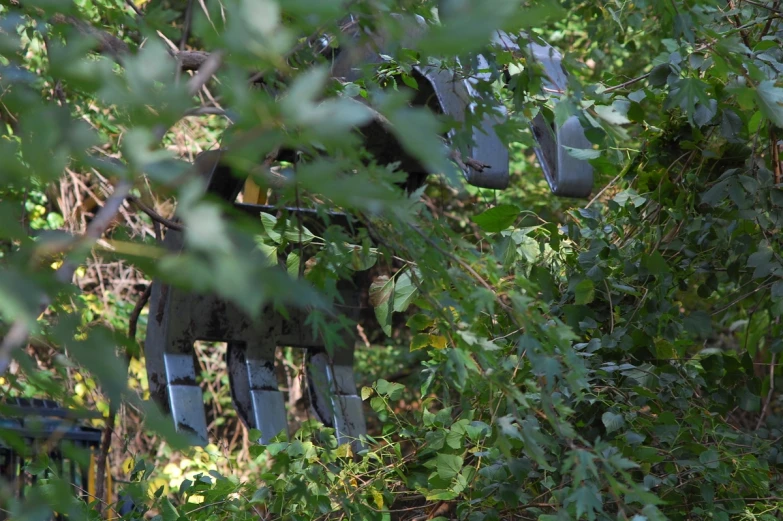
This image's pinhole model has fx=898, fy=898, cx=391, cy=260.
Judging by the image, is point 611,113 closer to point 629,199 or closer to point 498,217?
point 629,199

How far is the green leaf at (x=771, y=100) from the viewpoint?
1.14 meters

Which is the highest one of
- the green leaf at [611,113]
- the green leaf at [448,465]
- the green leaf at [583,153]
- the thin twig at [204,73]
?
the green leaf at [611,113]

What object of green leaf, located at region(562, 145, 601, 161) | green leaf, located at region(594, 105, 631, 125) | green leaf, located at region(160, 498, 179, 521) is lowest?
green leaf, located at region(160, 498, 179, 521)

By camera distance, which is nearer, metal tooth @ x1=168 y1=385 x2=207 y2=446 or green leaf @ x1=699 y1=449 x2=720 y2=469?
green leaf @ x1=699 y1=449 x2=720 y2=469

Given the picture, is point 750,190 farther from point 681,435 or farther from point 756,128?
point 681,435

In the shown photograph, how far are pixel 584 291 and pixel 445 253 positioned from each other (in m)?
0.96

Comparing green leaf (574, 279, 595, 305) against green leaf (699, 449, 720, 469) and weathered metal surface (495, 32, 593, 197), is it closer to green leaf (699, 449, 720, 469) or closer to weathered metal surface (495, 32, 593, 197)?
weathered metal surface (495, 32, 593, 197)

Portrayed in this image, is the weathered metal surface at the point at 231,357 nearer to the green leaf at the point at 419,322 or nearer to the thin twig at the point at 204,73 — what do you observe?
the green leaf at the point at 419,322

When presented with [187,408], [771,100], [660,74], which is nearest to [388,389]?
[187,408]

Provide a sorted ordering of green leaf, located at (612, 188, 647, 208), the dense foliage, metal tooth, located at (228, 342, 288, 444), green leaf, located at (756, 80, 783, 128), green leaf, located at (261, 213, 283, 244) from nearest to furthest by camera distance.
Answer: the dense foliage < green leaf, located at (756, 80, 783, 128) < green leaf, located at (261, 213, 283, 244) < green leaf, located at (612, 188, 647, 208) < metal tooth, located at (228, 342, 288, 444)

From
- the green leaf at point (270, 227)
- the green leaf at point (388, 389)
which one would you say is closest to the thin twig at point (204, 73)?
the green leaf at point (270, 227)

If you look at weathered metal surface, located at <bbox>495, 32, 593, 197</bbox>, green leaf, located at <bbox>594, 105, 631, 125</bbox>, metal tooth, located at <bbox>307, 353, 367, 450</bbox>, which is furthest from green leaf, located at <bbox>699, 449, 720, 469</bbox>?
metal tooth, located at <bbox>307, 353, 367, 450</bbox>

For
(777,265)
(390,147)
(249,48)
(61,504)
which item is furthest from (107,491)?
(249,48)

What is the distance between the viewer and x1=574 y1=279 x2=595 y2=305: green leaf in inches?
70.4
